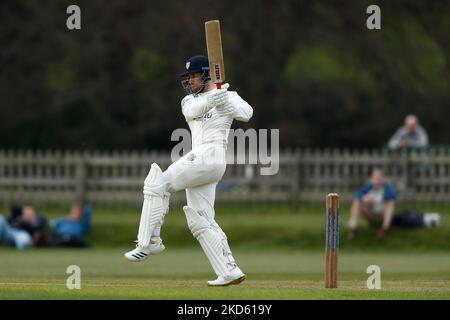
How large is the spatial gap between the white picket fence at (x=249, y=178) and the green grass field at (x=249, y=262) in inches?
13.2

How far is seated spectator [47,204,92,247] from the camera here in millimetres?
21766

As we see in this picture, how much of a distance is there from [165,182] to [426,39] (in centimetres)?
2058

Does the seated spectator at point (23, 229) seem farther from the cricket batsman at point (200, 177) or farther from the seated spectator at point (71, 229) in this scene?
the cricket batsman at point (200, 177)

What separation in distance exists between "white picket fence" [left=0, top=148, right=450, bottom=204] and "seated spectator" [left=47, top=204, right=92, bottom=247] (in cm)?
297

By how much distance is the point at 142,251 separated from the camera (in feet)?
39.1

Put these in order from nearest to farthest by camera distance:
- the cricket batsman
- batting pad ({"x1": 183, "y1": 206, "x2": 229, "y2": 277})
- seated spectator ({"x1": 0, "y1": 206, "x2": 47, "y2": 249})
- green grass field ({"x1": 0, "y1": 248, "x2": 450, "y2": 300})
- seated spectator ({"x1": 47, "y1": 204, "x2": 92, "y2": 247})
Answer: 1. green grass field ({"x1": 0, "y1": 248, "x2": 450, "y2": 300})
2. the cricket batsman
3. batting pad ({"x1": 183, "y1": 206, "x2": 229, "y2": 277})
4. seated spectator ({"x1": 0, "y1": 206, "x2": 47, "y2": 249})
5. seated spectator ({"x1": 47, "y1": 204, "x2": 92, "y2": 247})

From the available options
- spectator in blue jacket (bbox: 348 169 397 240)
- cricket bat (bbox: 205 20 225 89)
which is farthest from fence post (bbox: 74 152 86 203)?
cricket bat (bbox: 205 20 225 89)

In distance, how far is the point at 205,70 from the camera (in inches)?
479

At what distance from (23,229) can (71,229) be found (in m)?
0.87

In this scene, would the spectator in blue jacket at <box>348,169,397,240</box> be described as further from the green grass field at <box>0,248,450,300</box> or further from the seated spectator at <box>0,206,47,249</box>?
the seated spectator at <box>0,206,47,249</box>

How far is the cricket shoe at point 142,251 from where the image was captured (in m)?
11.9

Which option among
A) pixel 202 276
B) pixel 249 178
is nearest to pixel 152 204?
pixel 202 276
